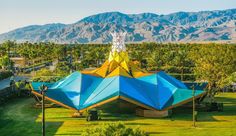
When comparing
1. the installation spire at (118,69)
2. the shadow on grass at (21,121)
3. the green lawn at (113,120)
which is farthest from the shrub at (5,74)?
the green lawn at (113,120)

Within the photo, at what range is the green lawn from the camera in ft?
146

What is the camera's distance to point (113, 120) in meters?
51.5

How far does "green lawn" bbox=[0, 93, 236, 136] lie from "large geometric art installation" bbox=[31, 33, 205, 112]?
211 cm

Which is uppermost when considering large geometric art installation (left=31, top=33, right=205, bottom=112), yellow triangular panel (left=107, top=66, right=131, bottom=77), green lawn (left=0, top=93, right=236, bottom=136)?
yellow triangular panel (left=107, top=66, right=131, bottom=77)

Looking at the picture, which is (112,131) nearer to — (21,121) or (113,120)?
(113,120)

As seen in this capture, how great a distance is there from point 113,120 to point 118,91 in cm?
480

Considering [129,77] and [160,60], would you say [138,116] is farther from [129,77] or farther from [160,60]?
[160,60]

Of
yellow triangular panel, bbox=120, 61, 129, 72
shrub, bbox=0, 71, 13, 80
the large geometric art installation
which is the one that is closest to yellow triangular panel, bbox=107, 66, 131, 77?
the large geometric art installation

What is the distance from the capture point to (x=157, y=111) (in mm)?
53969

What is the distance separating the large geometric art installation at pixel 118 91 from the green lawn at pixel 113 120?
211cm

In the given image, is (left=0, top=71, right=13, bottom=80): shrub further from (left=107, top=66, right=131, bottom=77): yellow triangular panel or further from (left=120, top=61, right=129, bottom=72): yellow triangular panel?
(left=107, top=66, right=131, bottom=77): yellow triangular panel

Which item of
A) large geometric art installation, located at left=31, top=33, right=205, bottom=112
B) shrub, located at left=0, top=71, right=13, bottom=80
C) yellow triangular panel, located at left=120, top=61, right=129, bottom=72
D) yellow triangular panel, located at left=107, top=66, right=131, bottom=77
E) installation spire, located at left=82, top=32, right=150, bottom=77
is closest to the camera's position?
large geometric art installation, located at left=31, top=33, right=205, bottom=112

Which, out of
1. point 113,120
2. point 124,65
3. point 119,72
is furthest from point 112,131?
point 124,65

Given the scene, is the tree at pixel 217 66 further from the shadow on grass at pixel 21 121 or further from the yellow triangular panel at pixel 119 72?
the shadow on grass at pixel 21 121
